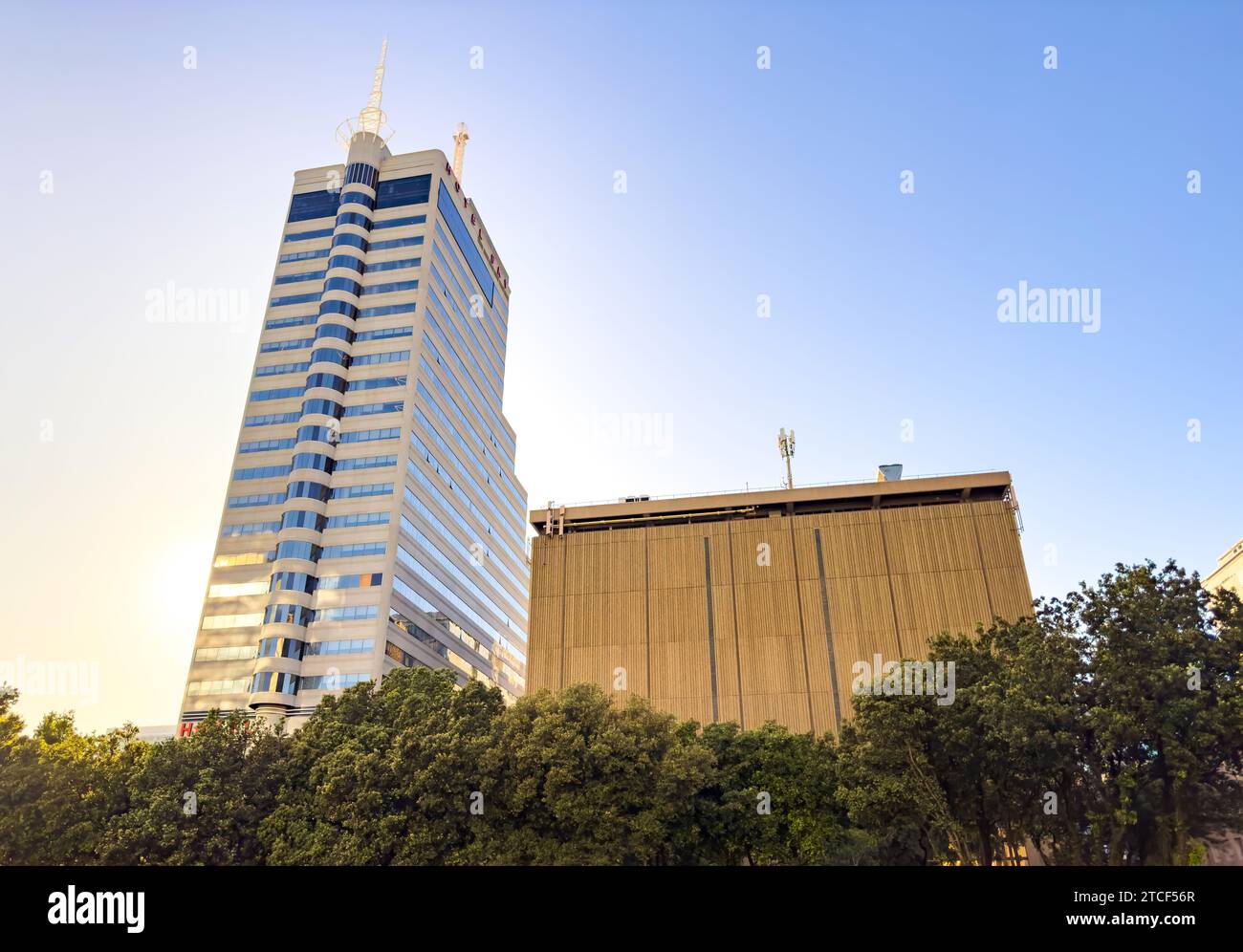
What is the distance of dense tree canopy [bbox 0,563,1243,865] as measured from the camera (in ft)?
93.5

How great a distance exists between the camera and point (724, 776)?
35562 mm

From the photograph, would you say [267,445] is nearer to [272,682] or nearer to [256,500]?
[256,500]

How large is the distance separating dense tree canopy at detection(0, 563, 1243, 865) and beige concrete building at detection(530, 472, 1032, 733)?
19692mm

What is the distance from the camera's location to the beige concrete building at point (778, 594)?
5628 centimetres

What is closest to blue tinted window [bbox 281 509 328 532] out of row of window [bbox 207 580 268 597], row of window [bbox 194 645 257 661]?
row of window [bbox 207 580 268 597]

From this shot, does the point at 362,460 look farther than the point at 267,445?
No

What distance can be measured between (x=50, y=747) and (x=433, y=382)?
196 feet

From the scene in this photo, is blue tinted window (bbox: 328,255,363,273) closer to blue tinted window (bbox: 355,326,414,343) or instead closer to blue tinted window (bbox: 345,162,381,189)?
blue tinted window (bbox: 355,326,414,343)

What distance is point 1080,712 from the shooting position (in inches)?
1158

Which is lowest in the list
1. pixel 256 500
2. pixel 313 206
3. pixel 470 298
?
pixel 256 500

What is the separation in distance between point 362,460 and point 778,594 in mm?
46855

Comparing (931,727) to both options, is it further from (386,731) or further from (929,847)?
(386,731)

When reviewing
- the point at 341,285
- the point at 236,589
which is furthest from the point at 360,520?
the point at 341,285
